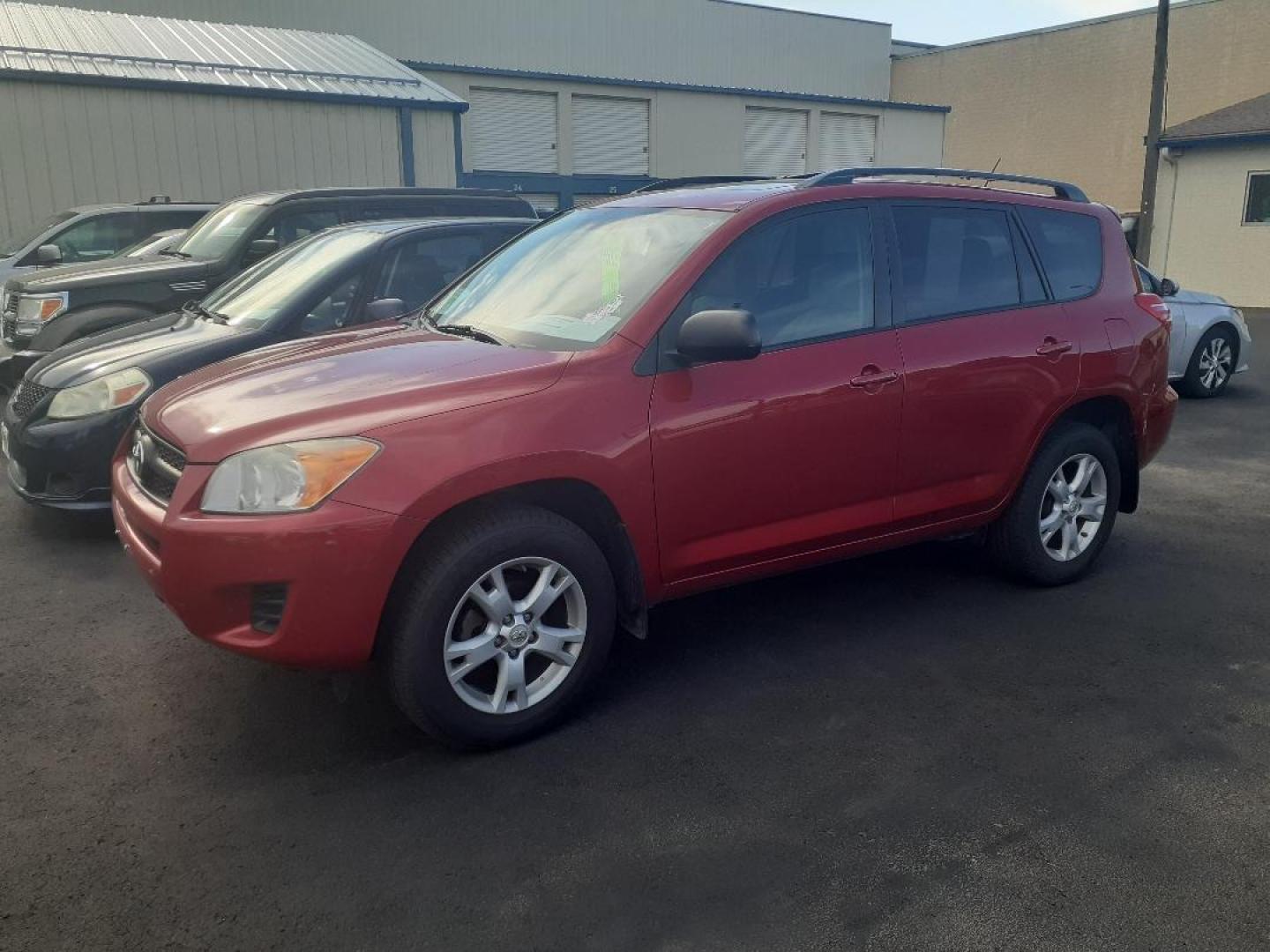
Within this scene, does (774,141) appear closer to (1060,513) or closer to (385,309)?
(385,309)

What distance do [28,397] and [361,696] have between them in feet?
10.3

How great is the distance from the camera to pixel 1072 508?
4.86 metres

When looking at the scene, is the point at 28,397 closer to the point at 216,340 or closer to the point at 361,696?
the point at 216,340

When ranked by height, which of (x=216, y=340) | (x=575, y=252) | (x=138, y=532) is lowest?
(x=138, y=532)

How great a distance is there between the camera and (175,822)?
9.79 feet

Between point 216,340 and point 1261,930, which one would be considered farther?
point 216,340

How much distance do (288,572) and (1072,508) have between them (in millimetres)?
3529

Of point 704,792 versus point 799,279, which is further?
point 799,279

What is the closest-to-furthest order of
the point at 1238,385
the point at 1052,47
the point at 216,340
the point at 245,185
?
the point at 216,340
the point at 1238,385
the point at 245,185
the point at 1052,47

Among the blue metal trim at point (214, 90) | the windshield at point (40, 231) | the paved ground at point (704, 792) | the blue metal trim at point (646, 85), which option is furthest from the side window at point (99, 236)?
the blue metal trim at point (646, 85)

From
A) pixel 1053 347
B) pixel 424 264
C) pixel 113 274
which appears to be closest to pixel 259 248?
pixel 113 274

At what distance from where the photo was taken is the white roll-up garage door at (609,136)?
24438 mm

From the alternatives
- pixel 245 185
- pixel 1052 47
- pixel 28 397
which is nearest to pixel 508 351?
pixel 28 397

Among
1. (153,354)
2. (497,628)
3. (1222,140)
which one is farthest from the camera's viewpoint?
(1222,140)
